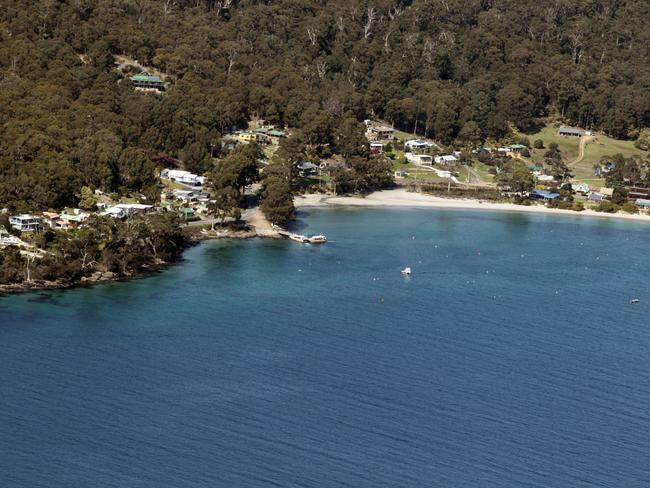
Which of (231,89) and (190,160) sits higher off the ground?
(231,89)

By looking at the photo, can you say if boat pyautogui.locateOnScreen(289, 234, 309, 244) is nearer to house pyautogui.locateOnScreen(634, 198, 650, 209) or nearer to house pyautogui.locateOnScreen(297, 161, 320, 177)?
house pyautogui.locateOnScreen(297, 161, 320, 177)

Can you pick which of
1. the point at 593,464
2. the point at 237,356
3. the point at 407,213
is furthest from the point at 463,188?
the point at 593,464

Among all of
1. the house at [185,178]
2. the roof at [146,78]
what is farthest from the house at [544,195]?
the roof at [146,78]

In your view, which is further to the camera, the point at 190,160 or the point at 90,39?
the point at 90,39

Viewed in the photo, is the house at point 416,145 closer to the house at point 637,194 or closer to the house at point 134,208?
the house at point 637,194

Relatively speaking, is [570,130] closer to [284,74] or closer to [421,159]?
[421,159]

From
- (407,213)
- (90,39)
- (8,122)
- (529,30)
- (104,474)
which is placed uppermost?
(529,30)

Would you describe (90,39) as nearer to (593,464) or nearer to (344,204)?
(344,204)
